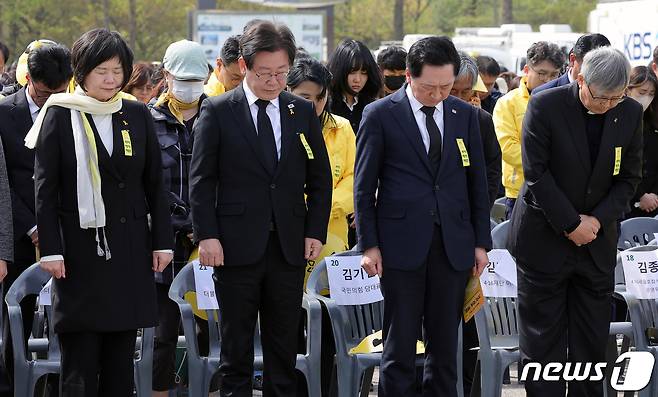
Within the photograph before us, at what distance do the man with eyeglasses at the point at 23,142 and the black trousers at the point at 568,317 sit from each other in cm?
236

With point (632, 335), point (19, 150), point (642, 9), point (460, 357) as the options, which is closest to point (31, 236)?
point (19, 150)

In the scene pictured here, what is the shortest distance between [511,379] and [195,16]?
14.5m

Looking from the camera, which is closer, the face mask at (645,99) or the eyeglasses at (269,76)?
the eyeglasses at (269,76)

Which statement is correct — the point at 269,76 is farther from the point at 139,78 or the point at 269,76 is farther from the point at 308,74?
the point at 139,78

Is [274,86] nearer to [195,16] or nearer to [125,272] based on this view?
[125,272]

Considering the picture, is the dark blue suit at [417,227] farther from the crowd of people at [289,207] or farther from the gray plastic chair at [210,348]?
the gray plastic chair at [210,348]

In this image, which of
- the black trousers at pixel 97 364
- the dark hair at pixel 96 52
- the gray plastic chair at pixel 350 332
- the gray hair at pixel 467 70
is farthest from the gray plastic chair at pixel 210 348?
the gray hair at pixel 467 70

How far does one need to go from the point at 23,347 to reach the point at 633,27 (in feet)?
25.4

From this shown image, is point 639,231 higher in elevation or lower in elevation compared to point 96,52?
lower

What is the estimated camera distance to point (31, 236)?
5.84 m

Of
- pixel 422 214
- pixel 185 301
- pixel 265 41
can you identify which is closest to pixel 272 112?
pixel 265 41

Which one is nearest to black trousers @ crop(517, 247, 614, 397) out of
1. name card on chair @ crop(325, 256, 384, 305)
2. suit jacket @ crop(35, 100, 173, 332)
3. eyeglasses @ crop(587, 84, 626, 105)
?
eyeglasses @ crop(587, 84, 626, 105)

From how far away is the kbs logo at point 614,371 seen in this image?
5.59 m

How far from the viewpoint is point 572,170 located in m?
5.50
